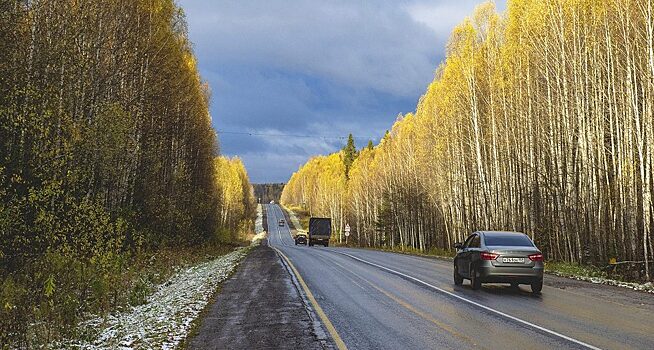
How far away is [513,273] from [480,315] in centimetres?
408

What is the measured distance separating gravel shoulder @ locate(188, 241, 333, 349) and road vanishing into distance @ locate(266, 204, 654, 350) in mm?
473

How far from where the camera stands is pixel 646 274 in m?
17.7

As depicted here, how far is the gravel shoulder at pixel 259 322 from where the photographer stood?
7.83 meters

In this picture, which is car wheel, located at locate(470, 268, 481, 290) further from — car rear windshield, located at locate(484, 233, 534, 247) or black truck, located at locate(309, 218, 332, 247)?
black truck, located at locate(309, 218, 332, 247)

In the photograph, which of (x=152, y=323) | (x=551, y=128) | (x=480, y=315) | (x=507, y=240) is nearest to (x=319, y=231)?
(x=551, y=128)

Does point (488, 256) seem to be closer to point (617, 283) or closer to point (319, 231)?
point (617, 283)

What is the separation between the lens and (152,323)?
9664 millimetres

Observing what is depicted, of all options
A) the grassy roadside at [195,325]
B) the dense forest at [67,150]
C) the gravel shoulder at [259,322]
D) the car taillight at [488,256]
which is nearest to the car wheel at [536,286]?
the car taillight at [488,256]

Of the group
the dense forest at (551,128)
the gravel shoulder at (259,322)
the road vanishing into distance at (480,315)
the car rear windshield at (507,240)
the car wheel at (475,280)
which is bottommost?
the road vanishing into distance at (480,315)

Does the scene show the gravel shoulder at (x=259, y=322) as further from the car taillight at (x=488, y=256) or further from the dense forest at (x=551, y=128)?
the dense forest at (x=551, y=128)

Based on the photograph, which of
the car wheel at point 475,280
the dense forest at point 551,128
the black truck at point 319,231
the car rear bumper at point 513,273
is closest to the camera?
the car rear bumper at point 513,273

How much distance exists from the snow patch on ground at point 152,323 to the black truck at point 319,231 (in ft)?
170

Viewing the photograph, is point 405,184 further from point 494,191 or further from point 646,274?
point 646,274

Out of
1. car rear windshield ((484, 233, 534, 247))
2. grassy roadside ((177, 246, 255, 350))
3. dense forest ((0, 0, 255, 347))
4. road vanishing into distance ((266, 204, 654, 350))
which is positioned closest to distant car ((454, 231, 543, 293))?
car rear windshield ((484, 233, 534, 247))
